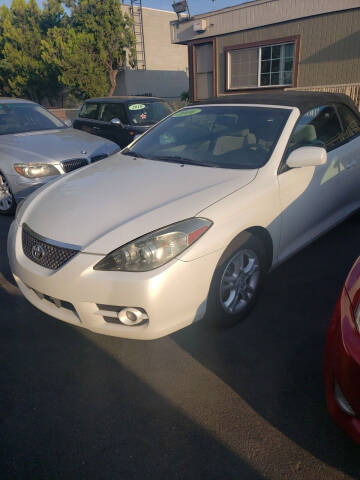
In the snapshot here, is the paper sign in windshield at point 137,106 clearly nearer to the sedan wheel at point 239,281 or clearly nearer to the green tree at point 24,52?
the sedan wheel at point 239,281

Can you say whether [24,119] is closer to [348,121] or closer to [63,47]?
[348,121]

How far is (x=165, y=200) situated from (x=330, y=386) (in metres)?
1.48

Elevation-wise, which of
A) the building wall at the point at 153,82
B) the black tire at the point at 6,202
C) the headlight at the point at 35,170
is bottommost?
the black tire at the point at 6,202

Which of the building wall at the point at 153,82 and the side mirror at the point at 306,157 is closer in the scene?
the side mirror at the point at 306,157

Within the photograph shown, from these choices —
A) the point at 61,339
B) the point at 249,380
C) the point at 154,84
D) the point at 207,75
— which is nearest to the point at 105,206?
the point at 61,339

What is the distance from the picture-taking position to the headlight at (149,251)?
218cm

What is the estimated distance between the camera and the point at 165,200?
99.8 inches

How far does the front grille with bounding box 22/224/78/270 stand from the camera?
7.64ft

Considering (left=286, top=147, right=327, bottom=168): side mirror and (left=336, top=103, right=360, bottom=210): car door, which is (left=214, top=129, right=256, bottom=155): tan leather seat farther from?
(left=336, top=103, right=360, bottom=210): car door

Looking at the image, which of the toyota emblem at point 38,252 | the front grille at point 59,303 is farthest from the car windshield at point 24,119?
the front grille at point 59,303

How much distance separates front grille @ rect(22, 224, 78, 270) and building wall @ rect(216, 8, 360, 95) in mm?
12789

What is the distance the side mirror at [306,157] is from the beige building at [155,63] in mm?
27011

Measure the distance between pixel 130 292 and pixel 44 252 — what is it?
2.31 ft

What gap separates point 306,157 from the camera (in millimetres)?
2805
